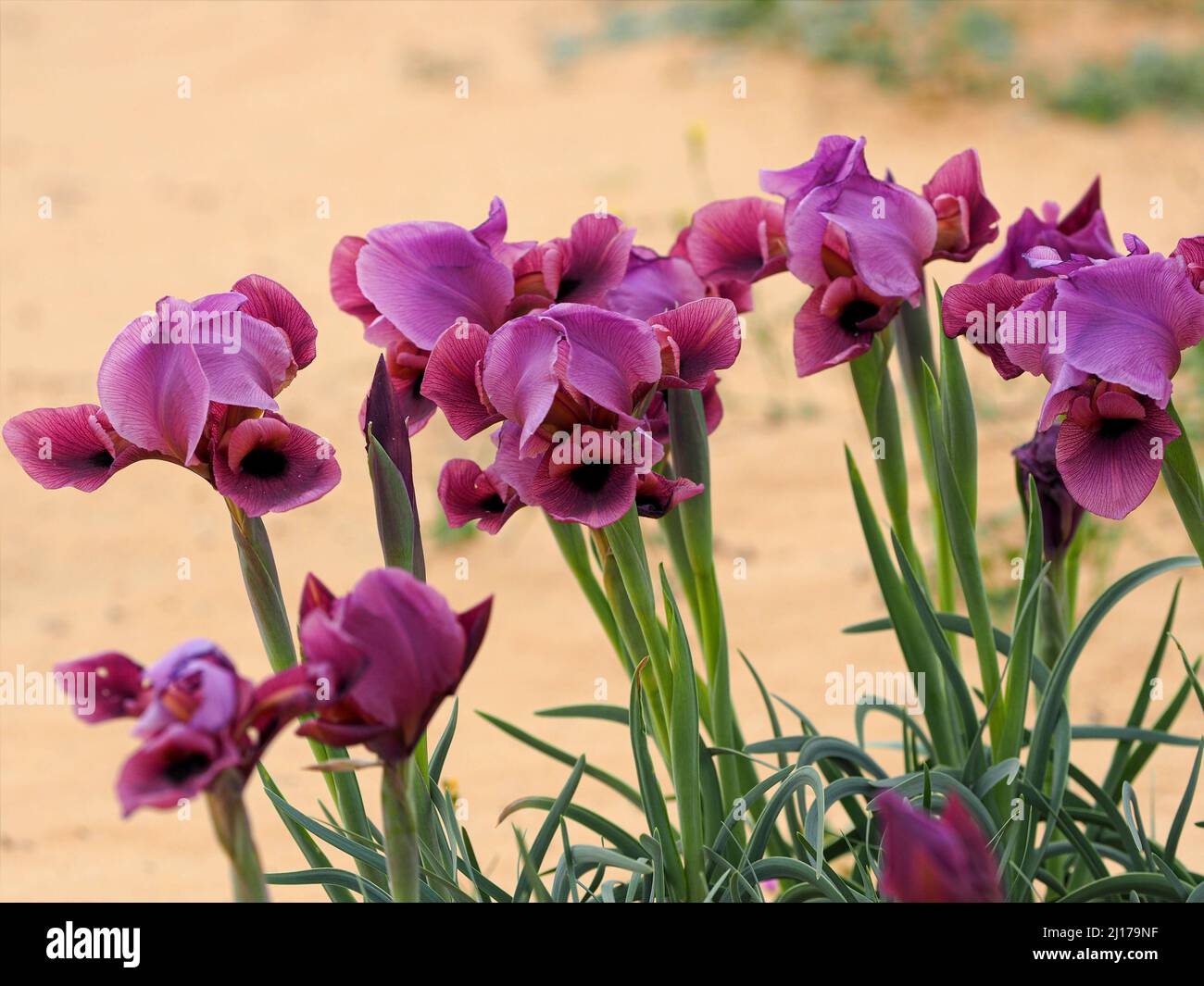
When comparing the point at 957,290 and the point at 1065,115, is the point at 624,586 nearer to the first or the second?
the point at 957,290

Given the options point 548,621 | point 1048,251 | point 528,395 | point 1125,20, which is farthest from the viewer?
point 1125,20

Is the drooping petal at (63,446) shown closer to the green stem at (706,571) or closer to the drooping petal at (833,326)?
the green stem at (706,571)

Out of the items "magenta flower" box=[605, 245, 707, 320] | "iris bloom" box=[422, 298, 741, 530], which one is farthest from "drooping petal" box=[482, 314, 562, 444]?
"magenta flower" box=[605, 245, 707, 320]

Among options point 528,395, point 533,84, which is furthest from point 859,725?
point 533,84

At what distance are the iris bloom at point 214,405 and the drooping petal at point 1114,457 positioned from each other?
418 millimetres

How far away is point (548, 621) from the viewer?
8.14 ft

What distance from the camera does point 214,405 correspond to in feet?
2.41

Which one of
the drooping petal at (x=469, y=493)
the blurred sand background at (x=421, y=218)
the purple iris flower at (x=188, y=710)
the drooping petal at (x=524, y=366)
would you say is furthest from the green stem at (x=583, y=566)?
the blurred sand background at (x=421, y=218)

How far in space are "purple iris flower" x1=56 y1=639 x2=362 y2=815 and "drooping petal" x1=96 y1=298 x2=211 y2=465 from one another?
9.1 inches

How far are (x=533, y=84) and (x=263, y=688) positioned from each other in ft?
19.4

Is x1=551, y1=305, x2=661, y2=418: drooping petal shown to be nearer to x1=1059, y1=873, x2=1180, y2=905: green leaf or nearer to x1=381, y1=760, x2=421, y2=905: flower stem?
x1=381, y1=760, x2=421, y2=905: flower stem

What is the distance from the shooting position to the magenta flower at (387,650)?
53 centimetres

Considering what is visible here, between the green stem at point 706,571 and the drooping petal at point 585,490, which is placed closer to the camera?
the drooping petal at point 585,490

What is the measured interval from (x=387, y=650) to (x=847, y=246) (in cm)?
49
